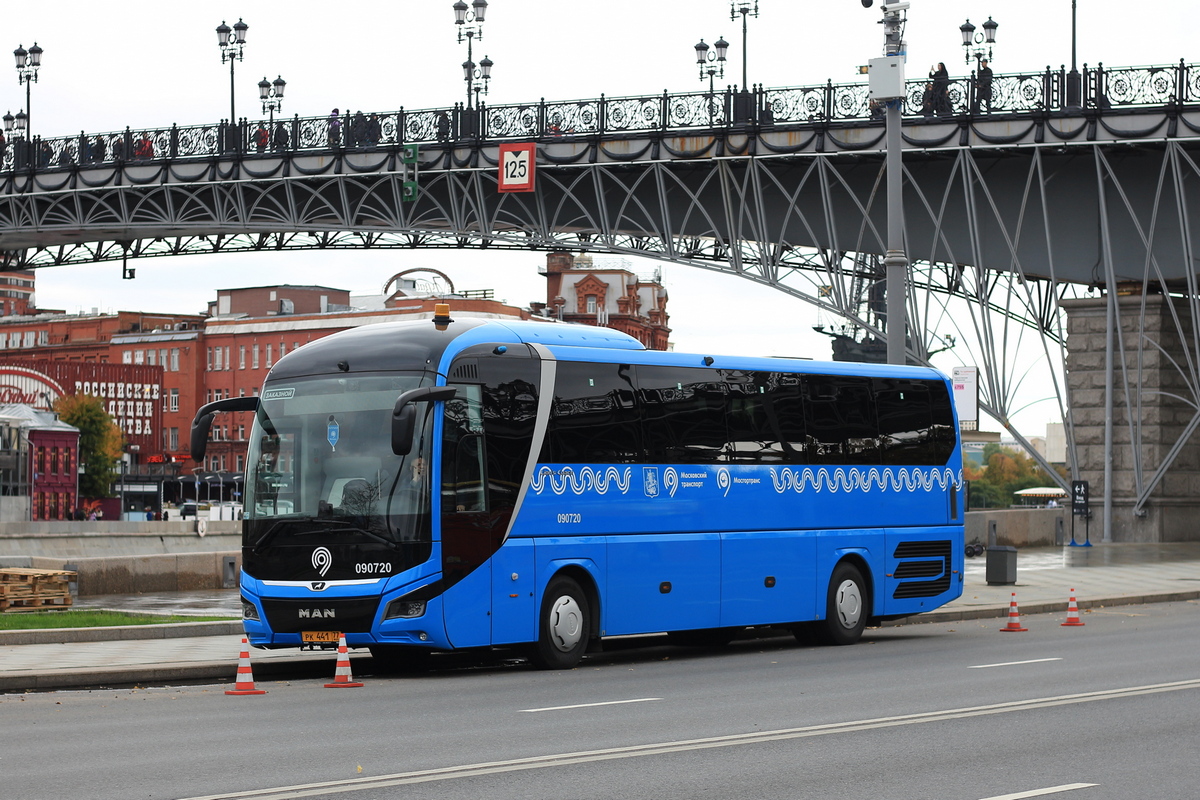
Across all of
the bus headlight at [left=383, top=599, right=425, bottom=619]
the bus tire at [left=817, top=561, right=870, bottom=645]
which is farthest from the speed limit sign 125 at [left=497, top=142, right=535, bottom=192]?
the bus headlight at [left=383, top=599, right=425, bottom=619]

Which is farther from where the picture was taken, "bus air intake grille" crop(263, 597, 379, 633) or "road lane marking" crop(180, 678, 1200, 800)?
"bus air intake grille" crop(263, 597, 379, 633)

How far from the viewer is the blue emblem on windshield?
51.6 feet

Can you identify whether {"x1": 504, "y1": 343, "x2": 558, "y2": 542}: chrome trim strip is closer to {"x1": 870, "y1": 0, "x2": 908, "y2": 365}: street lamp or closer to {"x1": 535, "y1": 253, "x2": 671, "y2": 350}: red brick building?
{"x1": 870, "y1": 0, "x2": 908, "y2": 365}: street lamp

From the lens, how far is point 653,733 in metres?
11.1

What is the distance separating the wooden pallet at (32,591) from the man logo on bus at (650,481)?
29.3ft

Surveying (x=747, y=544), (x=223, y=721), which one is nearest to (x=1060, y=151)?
(x=747, y=544)

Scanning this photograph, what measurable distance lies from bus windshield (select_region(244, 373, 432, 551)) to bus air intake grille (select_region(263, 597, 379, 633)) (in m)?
0.58

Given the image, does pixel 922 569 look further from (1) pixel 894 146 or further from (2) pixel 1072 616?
(1) pixel 894 146

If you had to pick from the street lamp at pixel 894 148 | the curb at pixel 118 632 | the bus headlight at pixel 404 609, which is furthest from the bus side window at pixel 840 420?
the curb at pixel 118 632

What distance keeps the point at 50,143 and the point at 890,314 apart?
3694 cm

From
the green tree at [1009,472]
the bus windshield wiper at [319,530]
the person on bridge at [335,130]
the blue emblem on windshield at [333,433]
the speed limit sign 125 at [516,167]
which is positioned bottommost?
the green tree at [1009,472]

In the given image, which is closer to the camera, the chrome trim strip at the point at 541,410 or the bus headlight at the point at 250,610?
the bus headlight at the point at 250,610

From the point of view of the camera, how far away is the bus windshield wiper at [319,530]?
1539cm

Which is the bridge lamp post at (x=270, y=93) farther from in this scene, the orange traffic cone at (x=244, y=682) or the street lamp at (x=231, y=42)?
A: the orange traffic cone at (x=244, y=682)
